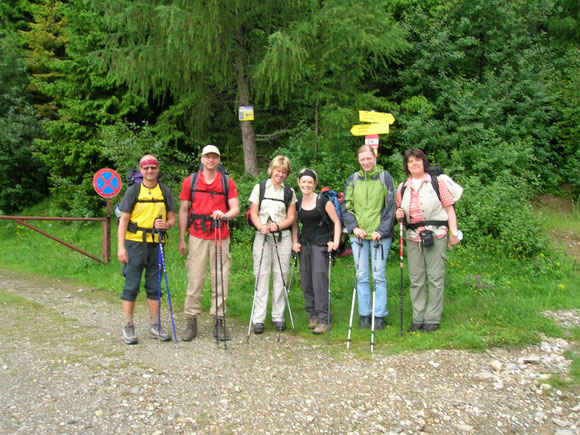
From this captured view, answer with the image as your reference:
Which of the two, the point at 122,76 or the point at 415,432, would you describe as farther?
the point at 122,76

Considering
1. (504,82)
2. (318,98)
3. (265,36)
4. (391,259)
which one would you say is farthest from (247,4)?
(504,82)

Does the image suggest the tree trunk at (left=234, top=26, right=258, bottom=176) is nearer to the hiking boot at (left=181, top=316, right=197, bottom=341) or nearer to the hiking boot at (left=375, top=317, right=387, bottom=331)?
the hiking boot at (left=181, top=316, right=197, bottom=341)

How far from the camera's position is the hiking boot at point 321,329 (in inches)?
244

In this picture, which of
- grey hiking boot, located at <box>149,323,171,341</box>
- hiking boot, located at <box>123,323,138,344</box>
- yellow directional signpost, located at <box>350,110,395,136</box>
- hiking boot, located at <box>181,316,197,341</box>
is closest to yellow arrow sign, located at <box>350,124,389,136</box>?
yellow directional signpost, located at <box>350,110,395,136</box>

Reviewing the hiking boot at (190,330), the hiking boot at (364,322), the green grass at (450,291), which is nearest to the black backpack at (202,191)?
the hiking boot at (190,330)

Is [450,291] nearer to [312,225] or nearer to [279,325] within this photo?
[312,225]

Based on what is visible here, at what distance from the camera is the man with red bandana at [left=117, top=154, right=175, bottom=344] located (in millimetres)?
5625

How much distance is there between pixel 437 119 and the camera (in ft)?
46.1

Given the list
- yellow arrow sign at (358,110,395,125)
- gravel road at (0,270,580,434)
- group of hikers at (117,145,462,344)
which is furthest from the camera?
yellow arrow sign at (358,110,395,125)

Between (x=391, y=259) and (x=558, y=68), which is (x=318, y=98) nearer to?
(x=391, y=259)

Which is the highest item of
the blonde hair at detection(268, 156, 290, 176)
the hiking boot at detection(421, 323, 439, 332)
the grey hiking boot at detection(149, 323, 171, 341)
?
the blonde hair at detection(268, 156, 290, 176)

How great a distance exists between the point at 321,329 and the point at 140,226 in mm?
2428

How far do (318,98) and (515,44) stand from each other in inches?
297

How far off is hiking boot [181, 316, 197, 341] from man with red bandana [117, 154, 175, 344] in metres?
0.56
